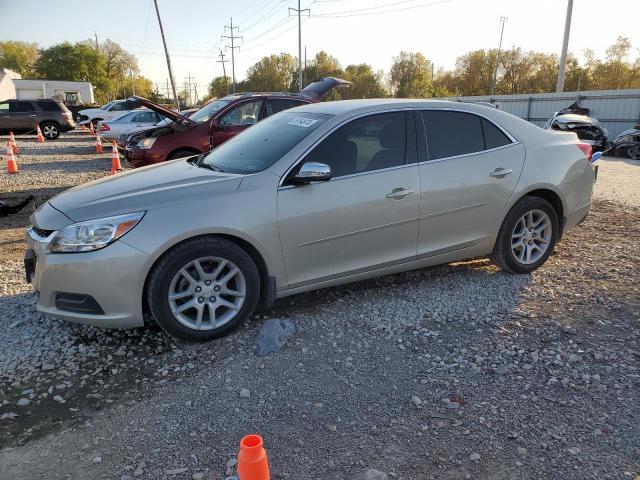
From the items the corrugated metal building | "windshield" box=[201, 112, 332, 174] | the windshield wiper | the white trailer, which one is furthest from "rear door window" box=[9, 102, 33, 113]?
the white trailer

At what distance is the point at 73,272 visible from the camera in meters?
3.31

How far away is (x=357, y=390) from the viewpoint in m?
3.06

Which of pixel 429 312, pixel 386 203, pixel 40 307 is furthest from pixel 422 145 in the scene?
pixel 40 307

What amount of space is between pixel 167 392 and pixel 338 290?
75.4 inches

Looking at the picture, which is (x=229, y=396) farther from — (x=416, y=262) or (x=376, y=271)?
(x=416, y=262)

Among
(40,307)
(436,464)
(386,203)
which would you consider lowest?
(436,464)

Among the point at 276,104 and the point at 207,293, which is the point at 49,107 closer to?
the point at 276,104

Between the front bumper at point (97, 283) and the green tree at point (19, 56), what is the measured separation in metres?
104

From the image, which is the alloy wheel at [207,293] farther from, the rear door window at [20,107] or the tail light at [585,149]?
A: the rear door window at [20,107]

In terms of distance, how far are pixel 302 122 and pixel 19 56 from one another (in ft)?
384

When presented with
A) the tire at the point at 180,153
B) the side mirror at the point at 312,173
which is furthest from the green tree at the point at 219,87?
the side mirror at the point at 312,173

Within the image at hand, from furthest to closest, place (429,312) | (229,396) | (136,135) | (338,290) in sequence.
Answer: (136,135) < (338,290) < (429,312) < (229,396)

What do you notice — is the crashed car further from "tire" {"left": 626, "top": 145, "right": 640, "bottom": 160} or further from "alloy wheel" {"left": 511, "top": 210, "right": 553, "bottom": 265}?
"alloy wheel" {"left": 511, "top": 210, "right": 553, "bottom": 265}

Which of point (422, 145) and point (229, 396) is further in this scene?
point (422, 145)
